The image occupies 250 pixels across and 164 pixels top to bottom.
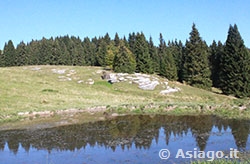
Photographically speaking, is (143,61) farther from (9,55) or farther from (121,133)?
(9,55)

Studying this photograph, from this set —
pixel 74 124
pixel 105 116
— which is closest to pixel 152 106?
pixel 105 116

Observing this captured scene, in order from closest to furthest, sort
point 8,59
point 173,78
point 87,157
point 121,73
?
point 87,157 → point 121,73 → point 173,78 → point 8,59

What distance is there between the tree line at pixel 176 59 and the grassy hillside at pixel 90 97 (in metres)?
6.87

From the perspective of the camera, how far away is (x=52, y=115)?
30875 mm

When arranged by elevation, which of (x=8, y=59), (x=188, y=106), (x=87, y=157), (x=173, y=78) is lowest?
(x=87, y=157)

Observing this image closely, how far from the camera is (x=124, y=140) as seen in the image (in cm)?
1898

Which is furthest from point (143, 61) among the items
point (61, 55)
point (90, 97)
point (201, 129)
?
point (201, 129)

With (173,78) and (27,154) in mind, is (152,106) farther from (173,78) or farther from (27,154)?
(173,78)

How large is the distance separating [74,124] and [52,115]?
19.1 feet

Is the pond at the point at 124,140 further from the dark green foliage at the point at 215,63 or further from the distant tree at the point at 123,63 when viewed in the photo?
the dark green foliage at the point at 215,63

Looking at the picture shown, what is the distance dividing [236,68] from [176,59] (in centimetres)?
3332

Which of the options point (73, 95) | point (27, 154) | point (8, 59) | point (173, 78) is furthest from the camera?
point (8, 59)

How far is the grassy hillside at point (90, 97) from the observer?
31.6 meters

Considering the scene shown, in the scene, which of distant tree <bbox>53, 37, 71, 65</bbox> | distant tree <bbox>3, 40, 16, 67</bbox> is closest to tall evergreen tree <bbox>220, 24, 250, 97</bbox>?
distant tree <bbox>53, 37, 71, 65</bbox>
